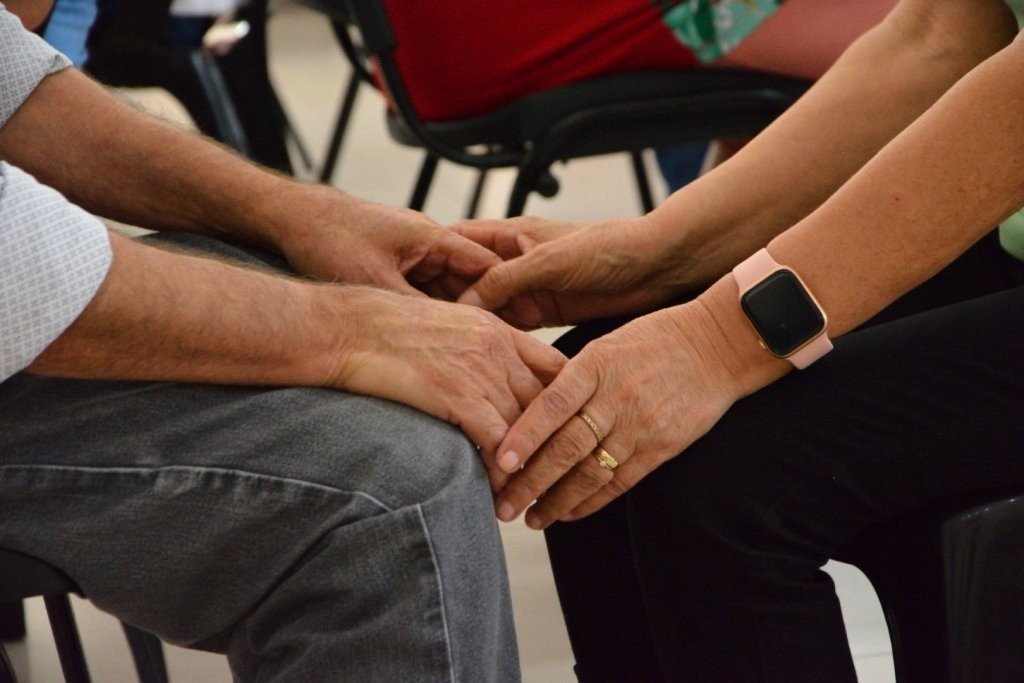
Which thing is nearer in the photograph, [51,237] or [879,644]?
[51,237]

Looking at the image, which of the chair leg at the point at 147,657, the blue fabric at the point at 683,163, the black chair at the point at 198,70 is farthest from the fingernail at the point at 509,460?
the blue fabric at the point at 683,163

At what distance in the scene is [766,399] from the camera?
92cm

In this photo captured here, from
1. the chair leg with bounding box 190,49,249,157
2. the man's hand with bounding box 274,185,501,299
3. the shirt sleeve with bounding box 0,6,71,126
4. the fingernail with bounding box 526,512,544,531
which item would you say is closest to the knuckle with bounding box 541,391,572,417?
the fingernail with bounding box 526,512,544,531

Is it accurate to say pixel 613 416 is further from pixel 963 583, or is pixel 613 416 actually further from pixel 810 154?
pixel 810 154

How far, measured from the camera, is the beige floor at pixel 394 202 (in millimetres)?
1534

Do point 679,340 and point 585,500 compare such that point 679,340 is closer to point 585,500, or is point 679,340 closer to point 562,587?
point 585,500

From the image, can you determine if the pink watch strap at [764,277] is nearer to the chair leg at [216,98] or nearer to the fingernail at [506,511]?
the fingernail at [506,511]

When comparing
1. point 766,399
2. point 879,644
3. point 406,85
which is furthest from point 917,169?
point 406,85

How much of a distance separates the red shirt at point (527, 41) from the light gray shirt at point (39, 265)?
1058 mm

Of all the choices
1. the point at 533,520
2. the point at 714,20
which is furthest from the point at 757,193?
the point at 714,20

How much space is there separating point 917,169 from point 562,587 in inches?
19.9

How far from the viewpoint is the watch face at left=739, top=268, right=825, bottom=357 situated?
0.90 m

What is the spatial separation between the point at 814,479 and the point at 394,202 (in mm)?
2944

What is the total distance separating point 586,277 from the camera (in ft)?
3.75
